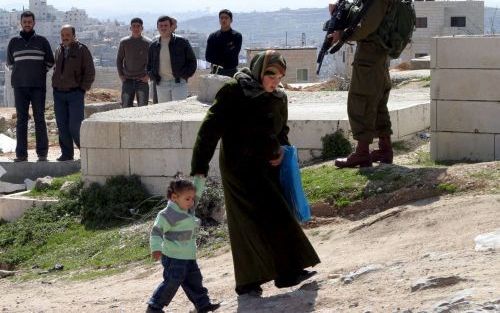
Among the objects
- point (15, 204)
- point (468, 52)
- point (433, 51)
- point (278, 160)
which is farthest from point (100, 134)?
point (278, 160)

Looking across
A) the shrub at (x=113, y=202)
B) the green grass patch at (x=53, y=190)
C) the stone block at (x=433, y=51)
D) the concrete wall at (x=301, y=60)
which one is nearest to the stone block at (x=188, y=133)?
the shrub at (x=113, y=202)

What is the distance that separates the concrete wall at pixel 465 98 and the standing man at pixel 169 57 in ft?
15.5

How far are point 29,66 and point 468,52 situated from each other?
19.4 feet

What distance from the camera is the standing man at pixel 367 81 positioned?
899 centimetres

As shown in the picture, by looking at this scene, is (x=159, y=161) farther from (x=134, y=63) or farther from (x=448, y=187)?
A: (x=134, y=63)

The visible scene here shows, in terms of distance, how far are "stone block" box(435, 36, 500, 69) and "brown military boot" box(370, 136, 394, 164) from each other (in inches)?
32.8

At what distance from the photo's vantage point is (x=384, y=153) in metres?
9.72

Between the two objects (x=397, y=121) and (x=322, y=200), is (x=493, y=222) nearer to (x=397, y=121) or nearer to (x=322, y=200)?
(x=322, y=200)

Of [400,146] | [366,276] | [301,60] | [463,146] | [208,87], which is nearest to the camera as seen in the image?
[366,276]

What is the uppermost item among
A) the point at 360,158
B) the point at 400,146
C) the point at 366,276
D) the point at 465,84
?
the point at 465,84

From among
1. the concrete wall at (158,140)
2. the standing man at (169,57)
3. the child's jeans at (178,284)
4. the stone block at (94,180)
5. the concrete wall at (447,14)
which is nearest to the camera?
the child's jeans at (178,284)

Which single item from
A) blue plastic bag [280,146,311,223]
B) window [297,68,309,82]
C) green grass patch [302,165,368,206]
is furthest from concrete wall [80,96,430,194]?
window [297,68,309,82]

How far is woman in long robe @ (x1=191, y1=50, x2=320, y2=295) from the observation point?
6781mm

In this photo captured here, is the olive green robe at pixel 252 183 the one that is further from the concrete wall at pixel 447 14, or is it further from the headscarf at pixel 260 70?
the concrete wall at pixel 447 14
